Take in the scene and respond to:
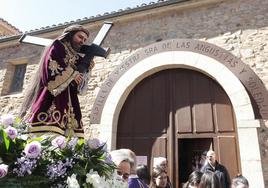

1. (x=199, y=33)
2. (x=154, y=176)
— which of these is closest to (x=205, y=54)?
(x=199, y=33)

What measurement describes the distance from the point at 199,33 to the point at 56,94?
4.62 meters

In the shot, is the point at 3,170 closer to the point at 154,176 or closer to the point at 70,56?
the point at 70,56

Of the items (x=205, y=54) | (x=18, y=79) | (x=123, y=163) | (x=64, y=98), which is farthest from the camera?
(x=18, y=79)

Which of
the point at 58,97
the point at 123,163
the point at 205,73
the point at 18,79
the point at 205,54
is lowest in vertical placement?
the point at 123,163

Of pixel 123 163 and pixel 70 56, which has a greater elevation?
pixel 70 56

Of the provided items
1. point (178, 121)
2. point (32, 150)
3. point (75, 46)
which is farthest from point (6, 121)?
point (178, 121)

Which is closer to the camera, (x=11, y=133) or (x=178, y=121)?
(x=11, y=133)

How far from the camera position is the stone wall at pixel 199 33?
5.59 meters

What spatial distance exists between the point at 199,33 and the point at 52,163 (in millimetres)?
5469

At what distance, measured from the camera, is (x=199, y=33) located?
20.3 ft

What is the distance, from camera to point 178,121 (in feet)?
19.4

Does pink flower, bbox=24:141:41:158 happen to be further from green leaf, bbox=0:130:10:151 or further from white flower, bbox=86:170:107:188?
white flower, bbox=86:170:107:188

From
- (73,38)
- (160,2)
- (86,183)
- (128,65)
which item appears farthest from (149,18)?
(86,183)

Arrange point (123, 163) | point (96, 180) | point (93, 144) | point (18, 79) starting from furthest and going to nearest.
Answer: point (18, 79) → point (123, 163) → point (93, 144) → point (96, 180)
